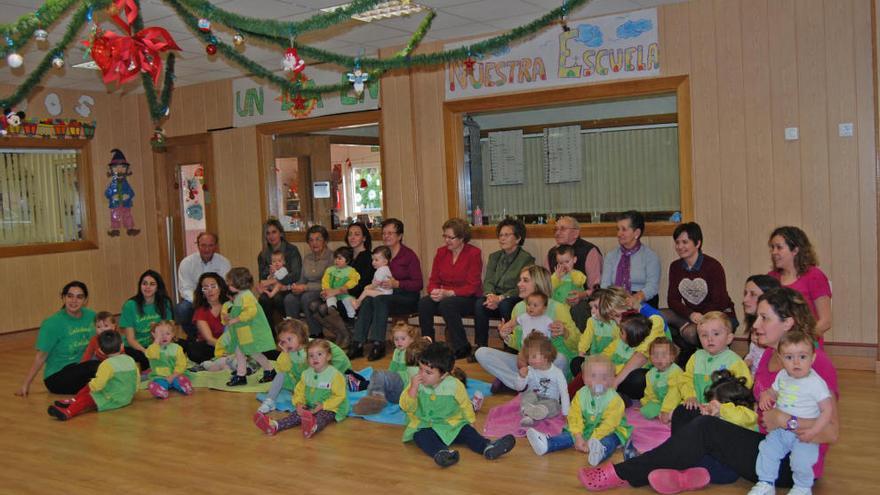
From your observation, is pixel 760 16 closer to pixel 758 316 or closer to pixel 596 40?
pixel 596 40

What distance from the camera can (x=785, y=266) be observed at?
15.7ft

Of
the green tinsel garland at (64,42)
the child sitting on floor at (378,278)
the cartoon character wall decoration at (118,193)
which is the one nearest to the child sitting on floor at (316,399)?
the child sitting on floor at (378,278)

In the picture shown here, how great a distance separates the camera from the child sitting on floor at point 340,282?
23.1ft

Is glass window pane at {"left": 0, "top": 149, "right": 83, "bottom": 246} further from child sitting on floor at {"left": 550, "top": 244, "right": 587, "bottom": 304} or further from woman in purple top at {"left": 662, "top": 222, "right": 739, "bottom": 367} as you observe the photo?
woman in purple top at {"left": 662, "top": 222, "right": 739, "bottom": 367}

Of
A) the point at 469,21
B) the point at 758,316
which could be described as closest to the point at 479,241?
the point at 469,21

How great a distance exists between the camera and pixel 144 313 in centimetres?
654

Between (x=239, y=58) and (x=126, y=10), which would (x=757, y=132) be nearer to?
(x=239, y=58)

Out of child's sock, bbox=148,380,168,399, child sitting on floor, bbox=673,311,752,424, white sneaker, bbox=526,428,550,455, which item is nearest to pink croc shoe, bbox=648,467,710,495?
child sitting on floor, bbox=673,311,752,424

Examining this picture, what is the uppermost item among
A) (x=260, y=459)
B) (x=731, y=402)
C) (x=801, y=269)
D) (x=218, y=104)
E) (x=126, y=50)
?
(x=218, y=104)

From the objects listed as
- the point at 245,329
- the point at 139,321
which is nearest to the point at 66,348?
the point at 139,321

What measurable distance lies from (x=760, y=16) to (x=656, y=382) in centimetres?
315

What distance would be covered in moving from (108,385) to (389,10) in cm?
347

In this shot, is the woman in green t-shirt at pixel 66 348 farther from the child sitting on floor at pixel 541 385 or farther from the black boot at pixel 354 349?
the child sitting on floor at pixel 541 385

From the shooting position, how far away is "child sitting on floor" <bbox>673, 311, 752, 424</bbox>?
4004 millimetres
